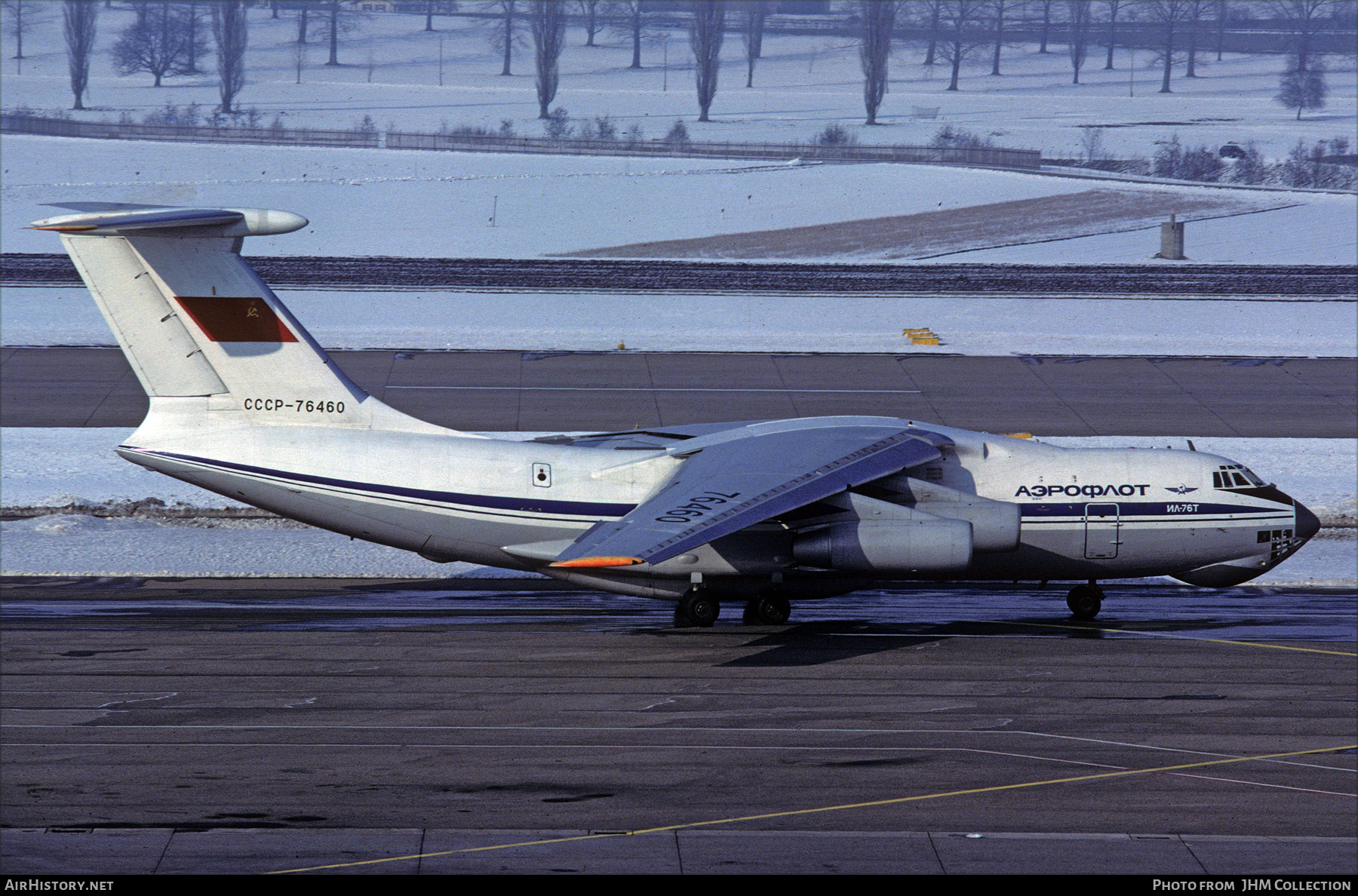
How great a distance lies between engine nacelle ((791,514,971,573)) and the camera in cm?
1978

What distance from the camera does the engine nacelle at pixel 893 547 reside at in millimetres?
19781

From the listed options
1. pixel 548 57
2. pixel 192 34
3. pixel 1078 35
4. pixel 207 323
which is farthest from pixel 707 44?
pixel 207 323

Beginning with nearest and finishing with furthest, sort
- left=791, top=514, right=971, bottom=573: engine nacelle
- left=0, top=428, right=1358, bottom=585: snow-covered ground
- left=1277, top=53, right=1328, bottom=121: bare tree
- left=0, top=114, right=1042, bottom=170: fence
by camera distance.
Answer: left=791, top=514, right=971, bottom=573: engine nacelle < left=0, top=428, right=1358, bottom=585: snow-covered ground < left=0, top=114, right=1042, bottom=170: fence < left=1277, top=53, right=1328, bottom=121: bare tree

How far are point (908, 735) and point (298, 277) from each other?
3922cm

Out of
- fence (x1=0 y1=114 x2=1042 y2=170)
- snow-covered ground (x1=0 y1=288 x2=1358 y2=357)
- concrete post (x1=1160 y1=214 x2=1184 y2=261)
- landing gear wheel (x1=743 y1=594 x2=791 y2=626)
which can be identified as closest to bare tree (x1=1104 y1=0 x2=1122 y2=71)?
fence (x1=0 y1=114 x2=1042 y2=170)

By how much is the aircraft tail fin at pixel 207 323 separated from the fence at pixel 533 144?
208ft

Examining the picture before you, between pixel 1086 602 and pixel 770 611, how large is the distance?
5.03 metres

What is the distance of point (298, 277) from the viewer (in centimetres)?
5053

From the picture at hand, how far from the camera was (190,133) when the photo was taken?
88.3 meters

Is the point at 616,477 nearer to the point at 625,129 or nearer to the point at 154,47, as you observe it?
the point at 625,129

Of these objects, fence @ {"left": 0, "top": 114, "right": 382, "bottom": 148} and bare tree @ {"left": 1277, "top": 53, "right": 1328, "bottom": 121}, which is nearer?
fence @ {"left": 0, "top": 114, "right": 382, "bottom": 148}

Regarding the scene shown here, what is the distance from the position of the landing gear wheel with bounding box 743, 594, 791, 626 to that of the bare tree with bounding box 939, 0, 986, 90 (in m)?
101

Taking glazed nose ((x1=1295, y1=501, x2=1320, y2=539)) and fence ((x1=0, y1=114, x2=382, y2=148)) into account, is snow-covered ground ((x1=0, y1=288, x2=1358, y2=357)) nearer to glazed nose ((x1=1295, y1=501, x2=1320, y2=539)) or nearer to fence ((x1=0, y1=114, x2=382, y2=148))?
glazed nose ((x1=1295, y1=501, x2=1320, y2=539))
